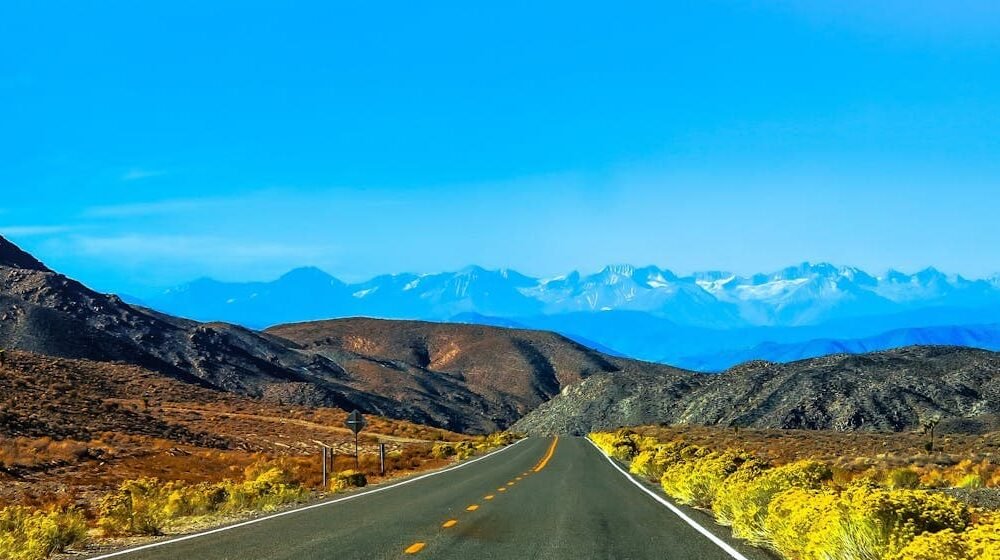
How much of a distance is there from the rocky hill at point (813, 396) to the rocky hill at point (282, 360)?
83.4 feet

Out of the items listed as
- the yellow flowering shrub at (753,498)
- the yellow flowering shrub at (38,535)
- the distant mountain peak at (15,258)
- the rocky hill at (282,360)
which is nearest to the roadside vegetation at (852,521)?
the yellow flowering shrub at (753,498)

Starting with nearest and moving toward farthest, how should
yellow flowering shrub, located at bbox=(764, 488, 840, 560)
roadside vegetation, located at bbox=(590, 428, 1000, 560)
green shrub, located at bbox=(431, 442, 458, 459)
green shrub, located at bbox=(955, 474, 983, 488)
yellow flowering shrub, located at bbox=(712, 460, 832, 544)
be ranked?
roadside vegetation, located at bbox=(590, 428, 1000, 560), yellow flowering shrub, located at bbox=(764, 488, 840, 560), yellow flowering shrub, located at bbox=(712, 460, 832, 544), green shrub, located at bbox=(955, 474, 983, 488), green shrub, located at bbox=(431, 442, 458, 459)

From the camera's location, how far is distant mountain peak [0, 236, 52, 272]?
130 metres

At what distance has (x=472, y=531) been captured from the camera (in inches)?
516

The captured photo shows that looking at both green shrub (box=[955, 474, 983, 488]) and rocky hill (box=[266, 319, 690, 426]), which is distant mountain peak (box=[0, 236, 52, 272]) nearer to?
rocky hill (box=[266, 319, 690, 426])

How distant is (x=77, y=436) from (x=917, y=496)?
41.2 meters

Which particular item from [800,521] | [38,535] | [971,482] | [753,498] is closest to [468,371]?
[971,482]

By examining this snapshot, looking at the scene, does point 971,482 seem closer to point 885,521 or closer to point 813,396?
point 885,521

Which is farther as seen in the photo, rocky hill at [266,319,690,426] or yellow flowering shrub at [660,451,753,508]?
rocky hill at [266,319,690,426]

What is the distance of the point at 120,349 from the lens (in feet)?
318

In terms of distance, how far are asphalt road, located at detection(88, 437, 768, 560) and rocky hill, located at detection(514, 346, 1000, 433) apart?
56.7m

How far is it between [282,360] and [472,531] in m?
138

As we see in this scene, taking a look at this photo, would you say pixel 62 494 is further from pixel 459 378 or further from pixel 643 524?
pixel 459 378

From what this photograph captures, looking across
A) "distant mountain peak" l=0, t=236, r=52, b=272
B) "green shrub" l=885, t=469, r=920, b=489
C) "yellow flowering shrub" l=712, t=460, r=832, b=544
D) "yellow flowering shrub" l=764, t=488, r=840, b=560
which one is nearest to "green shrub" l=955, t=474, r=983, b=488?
"green shrub" l=885, t=469, r=920, b=489
